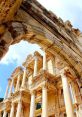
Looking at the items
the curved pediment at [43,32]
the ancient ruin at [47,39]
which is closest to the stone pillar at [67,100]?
the ancient ruin at [47,39]

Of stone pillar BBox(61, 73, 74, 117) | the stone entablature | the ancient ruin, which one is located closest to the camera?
the ancient ruin

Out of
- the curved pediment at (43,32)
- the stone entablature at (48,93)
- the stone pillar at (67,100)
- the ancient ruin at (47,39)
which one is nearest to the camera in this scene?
the ancient ruin at (47,39)

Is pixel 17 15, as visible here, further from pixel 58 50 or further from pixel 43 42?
pixel 58 50

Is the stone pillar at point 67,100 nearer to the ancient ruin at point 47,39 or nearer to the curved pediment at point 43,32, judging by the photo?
the ancient ruin at point 47,39

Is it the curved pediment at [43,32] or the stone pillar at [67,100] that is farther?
the stone pillar at [67,100]

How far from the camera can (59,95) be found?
52.3ft

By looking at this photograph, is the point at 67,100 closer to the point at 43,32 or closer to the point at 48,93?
the point at 48,93

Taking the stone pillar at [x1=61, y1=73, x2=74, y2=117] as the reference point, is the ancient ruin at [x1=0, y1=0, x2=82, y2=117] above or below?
above

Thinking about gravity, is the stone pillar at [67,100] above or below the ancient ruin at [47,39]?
below

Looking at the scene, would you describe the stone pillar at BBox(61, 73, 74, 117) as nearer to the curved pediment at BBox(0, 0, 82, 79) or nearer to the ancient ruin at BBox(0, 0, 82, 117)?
the ancient ruin at BBox(0, 0, 82, 117)

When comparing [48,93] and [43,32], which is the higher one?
[43,32]

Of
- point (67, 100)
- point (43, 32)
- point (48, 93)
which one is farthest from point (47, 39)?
point (48, 93)

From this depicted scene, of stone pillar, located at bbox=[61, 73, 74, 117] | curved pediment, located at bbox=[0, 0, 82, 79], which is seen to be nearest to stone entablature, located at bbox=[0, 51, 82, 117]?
stone pillar, located at bbox=[61, 73, 74, 117]

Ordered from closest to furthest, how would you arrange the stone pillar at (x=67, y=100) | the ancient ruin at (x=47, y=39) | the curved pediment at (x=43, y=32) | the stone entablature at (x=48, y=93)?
the ancient ruin at (x=47, y=39) → the curved pediment at (x=43, y=32) → the stone pillar at (x=67, y=100) → the stone entablature at (x=48, y=93)
